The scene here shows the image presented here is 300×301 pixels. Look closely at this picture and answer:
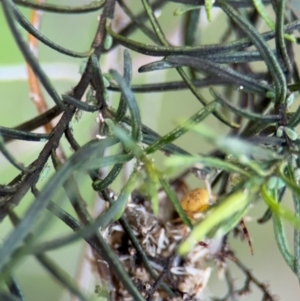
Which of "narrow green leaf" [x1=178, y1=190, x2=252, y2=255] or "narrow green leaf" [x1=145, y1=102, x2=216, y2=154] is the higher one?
"narrow green leaf" [x1=145, y1=102, x2=216, y2=154]

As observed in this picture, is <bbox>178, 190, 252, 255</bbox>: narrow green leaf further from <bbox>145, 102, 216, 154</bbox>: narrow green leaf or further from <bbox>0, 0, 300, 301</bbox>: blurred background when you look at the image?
<bbox>0, 0, 300, 301</bbox>: blurred background

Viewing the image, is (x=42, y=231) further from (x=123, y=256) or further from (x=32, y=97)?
(x=32, y=97)

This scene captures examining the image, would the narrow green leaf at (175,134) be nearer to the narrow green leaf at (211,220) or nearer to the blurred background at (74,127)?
the narrow green leaf at (211,220)

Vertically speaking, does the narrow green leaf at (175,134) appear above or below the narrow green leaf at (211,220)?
above

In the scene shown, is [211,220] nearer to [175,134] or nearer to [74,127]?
[175,134]

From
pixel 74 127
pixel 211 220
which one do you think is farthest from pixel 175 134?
pixel 74 127

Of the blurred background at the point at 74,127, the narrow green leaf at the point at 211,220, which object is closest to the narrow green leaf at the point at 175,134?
the narrow green leaf at the point at 211,220

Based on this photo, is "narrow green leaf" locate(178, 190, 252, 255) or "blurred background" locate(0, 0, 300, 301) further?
"blurred background" locate(0, 0, 300, 301)

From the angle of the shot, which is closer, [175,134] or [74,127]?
[175,134]

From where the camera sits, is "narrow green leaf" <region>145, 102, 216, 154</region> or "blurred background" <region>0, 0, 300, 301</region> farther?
"blurred background" <region>0, 0, 300, 301</region>

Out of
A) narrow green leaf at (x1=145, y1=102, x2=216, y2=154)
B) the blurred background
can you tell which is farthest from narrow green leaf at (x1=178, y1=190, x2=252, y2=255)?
the blurred background

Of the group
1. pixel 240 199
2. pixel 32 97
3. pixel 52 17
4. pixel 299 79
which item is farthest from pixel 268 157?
pixel 52 17
